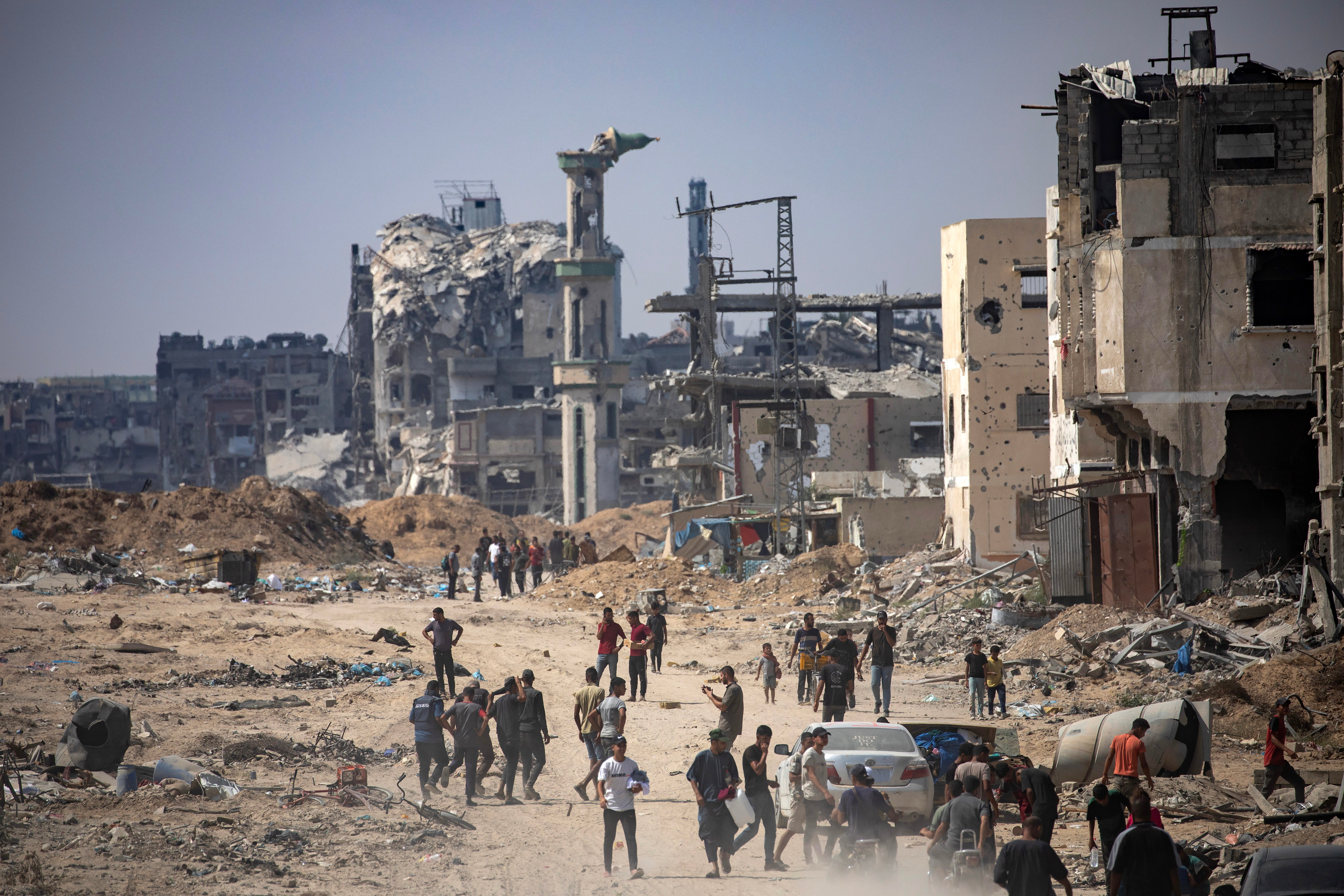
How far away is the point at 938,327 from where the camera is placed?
10531 cm

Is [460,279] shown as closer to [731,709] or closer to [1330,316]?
[1330,316]

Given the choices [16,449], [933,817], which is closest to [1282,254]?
[933,817]

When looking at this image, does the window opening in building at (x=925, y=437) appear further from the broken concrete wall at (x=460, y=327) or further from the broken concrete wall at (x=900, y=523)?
the broken concrete wall at (x=460, y=327)

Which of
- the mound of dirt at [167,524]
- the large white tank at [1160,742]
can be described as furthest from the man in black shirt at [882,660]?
the mound of dirt at [167,524]

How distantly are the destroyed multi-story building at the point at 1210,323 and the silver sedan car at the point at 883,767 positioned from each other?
11.2 metres

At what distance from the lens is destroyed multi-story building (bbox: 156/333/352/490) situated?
9856 centimetres

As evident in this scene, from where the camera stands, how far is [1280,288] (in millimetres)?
20188

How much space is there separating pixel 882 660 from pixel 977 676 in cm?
129

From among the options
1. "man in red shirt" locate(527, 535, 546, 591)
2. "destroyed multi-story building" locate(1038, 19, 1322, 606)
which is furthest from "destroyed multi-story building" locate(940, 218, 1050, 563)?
"man in red shirt" locate(527, 535, 546, 591)

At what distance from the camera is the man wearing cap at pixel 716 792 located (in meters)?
10.3

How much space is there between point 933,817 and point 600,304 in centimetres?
6408

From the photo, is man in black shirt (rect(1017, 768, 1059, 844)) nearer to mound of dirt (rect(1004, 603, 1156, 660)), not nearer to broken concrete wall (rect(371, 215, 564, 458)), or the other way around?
mound of dirt (rect(1004, 603, 1156, 660))

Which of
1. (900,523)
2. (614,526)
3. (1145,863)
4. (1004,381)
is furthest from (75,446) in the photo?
(1145,863)

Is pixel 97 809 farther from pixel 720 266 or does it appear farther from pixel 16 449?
pixel 16 449
